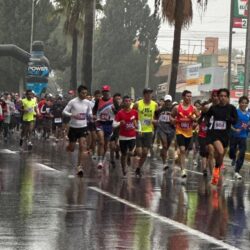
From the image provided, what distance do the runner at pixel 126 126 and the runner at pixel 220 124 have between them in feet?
6.28

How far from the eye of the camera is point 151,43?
88.8 m

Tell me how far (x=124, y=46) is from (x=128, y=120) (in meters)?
72.7

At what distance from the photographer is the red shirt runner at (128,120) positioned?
16.2m

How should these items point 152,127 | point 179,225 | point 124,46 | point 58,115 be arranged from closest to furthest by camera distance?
1. point 179,225
2. point 152,127
3. point 58,115
4. point 124,46

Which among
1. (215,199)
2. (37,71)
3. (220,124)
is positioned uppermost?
(37,71)

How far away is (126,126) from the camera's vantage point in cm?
1619

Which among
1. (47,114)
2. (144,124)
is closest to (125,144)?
(144,124)

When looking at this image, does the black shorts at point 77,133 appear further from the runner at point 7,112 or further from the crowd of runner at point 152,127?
the runner at point 7,112

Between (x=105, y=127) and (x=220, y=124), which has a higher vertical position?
(x=220, y=124)

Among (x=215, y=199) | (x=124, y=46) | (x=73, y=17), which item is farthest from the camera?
(x=124, y=46)

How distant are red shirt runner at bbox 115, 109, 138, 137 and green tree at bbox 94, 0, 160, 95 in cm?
7126

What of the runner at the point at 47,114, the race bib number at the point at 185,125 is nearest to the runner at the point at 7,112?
the runner at the point at 47,114

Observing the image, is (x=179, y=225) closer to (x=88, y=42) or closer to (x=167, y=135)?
(x=167, y=135)

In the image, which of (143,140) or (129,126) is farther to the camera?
(143,140)
